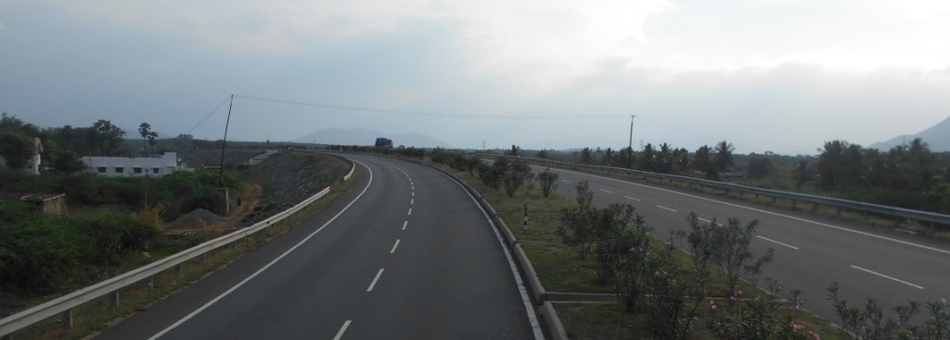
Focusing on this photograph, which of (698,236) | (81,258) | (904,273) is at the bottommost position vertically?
(81,258)

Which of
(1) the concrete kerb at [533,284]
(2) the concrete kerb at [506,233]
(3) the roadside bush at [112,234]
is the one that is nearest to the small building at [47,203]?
(3) the roadside bush at [112,234]

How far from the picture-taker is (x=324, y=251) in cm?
1730

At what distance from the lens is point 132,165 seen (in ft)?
243

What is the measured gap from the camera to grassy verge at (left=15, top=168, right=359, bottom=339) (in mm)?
9586

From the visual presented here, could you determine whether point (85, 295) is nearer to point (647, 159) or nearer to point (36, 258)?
point (36, 258)

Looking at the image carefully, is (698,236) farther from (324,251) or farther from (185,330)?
(324,251)

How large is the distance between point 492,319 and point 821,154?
183 feet

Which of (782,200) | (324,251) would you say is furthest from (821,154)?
(324,251)

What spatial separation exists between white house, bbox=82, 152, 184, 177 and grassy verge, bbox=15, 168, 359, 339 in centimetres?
5892

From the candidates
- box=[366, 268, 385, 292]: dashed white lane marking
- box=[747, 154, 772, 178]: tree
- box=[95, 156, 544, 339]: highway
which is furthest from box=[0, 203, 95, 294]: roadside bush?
box=[747, 154, 772, 178]: tree

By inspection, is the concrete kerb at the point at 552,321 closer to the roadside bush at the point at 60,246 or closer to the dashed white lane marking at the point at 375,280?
the dashed white lane marking at the point at 375,280

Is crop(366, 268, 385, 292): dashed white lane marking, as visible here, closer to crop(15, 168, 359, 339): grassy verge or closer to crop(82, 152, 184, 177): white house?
crop(15, 168, 359, 339): grassy verge

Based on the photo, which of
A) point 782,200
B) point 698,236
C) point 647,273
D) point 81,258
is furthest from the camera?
point 782,200

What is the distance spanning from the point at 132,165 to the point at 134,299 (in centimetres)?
7110
